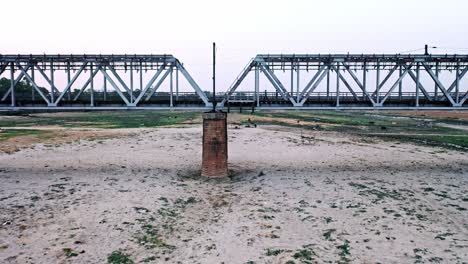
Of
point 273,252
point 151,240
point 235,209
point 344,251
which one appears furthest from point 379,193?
point 151,240

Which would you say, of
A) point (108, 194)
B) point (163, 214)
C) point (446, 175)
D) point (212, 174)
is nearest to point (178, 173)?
point (212, 174)

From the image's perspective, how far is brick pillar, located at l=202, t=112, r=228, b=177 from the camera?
22.4 m

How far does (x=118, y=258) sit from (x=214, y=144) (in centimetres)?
1206

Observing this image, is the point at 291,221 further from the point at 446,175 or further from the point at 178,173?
the point at 446,175

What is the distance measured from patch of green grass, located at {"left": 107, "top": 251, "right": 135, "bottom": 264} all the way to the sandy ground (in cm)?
23

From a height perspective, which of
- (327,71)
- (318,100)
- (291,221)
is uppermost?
(327,71)

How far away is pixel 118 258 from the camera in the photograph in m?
11.3

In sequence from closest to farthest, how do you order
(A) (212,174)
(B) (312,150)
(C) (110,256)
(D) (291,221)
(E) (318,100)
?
1. (C) (110,256)
2. (D) (291,221)
3. (A) (212,174)
4. (E) (318,100)
5. (B) (312,150)

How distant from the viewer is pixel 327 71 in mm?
24094

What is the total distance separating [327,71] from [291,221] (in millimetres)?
13183

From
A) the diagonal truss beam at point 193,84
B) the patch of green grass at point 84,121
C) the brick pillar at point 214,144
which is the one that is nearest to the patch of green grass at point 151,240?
the brick pillar at point 214,144

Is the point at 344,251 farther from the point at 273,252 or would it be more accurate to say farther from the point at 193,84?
the point at 193,84

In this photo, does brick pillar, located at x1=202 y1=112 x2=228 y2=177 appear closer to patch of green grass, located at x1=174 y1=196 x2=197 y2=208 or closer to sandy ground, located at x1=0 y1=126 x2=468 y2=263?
sandy ground, located at x1=0 y1=126 x2=468 y2=263

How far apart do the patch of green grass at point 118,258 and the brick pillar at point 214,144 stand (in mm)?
11401
